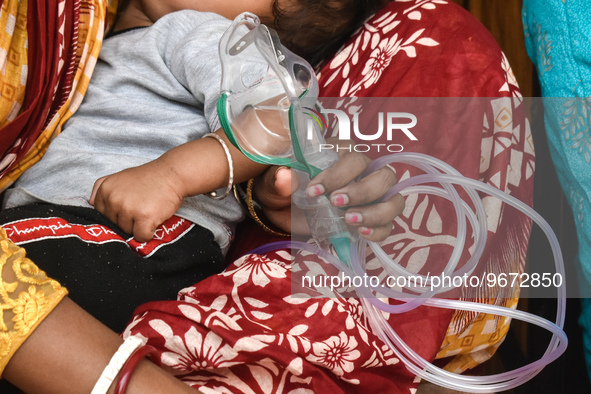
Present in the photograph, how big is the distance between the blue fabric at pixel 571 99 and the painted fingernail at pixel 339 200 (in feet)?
1.48

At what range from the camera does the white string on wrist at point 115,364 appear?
0.64 m

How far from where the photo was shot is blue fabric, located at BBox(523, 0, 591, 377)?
2.92ft

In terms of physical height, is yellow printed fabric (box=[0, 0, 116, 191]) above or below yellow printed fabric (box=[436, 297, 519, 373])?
above

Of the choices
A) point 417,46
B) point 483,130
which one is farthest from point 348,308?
point 417,46

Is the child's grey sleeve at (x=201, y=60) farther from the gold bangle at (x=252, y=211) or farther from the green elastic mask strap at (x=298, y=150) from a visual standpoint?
the green elastic mask strap at (x=298, y=150)

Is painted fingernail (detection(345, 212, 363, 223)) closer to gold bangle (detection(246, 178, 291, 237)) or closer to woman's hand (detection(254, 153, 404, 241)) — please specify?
woman's hand (detection(254, 153, 404, 241))

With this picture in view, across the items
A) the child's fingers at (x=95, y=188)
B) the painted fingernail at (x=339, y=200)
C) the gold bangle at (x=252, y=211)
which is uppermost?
the painted fingernail at (x=339, y=200)

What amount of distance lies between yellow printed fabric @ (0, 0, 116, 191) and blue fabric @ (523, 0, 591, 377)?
82 cm

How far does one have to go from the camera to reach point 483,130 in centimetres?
93

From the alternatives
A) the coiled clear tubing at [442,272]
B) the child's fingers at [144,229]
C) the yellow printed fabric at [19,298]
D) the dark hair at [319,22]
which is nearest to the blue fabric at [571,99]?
the coiled clear tubing at [442,272]

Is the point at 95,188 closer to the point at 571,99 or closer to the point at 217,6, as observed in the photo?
the point at 217,6

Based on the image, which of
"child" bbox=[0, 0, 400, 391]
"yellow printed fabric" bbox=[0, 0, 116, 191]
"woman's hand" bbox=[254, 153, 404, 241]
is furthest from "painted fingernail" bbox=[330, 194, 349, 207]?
"yellow printed fabric" bbox=[0, 0, 116, 191]

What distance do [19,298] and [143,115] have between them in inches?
17.9

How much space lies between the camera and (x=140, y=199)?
0.84 m
